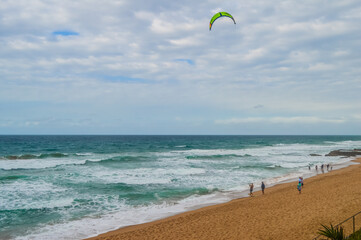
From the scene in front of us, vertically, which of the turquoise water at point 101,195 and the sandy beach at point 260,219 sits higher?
the sandy beach at point 260,219

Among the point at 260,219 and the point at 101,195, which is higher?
the point at 260,219

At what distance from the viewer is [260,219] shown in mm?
14836

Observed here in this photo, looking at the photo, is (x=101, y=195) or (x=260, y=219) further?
(x=101, y=195)

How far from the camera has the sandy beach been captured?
12.8 metres

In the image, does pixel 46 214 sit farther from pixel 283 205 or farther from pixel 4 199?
pixel 283 205

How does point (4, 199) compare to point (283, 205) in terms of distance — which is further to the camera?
point (4, 199)

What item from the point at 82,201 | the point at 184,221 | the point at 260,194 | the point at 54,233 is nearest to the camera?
the point at 54,233

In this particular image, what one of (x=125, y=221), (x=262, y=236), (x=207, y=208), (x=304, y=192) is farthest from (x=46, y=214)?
(x=304, y=192)

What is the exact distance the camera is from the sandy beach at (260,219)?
12773 mm

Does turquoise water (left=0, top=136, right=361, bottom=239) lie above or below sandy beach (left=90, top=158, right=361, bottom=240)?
below

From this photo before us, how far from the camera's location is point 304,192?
20.9 metres

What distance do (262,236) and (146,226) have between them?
5693mm

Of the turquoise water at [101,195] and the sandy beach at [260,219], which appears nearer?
the sandy beach at [260,219]

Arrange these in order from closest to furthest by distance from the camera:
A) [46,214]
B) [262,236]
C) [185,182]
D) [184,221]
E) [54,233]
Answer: [262,236], [54,233], [184,221], [46,214], [185,182]
